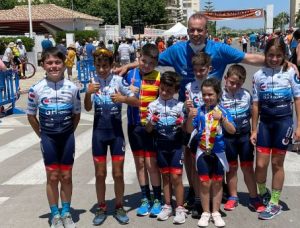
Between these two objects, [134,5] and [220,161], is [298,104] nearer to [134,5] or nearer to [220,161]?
[220,161]

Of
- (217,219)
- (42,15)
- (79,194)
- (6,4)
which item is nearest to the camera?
(217,219)

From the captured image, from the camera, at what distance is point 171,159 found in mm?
4715

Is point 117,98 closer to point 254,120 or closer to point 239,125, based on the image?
point 239,125

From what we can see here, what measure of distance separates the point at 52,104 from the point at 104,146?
69 centimetres

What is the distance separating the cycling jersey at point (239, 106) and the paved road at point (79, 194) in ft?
3.18

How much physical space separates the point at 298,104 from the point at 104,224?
2379mm

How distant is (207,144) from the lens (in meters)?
4.54

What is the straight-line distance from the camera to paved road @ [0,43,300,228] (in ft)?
15.7

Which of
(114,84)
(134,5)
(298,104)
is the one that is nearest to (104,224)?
(114,84)

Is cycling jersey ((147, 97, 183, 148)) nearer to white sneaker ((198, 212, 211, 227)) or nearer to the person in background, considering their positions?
white sneaker ((198, 212, 211, 227))

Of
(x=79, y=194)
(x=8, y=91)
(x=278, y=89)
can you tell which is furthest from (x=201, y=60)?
(x=8, y=91)

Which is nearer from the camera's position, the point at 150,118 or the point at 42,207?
the point at 150,118

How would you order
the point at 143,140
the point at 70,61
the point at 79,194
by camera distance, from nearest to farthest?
the point at 143,140 → the point at 79,194 → the point at 70,61

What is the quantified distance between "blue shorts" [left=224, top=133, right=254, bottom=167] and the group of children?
0.04 feet
